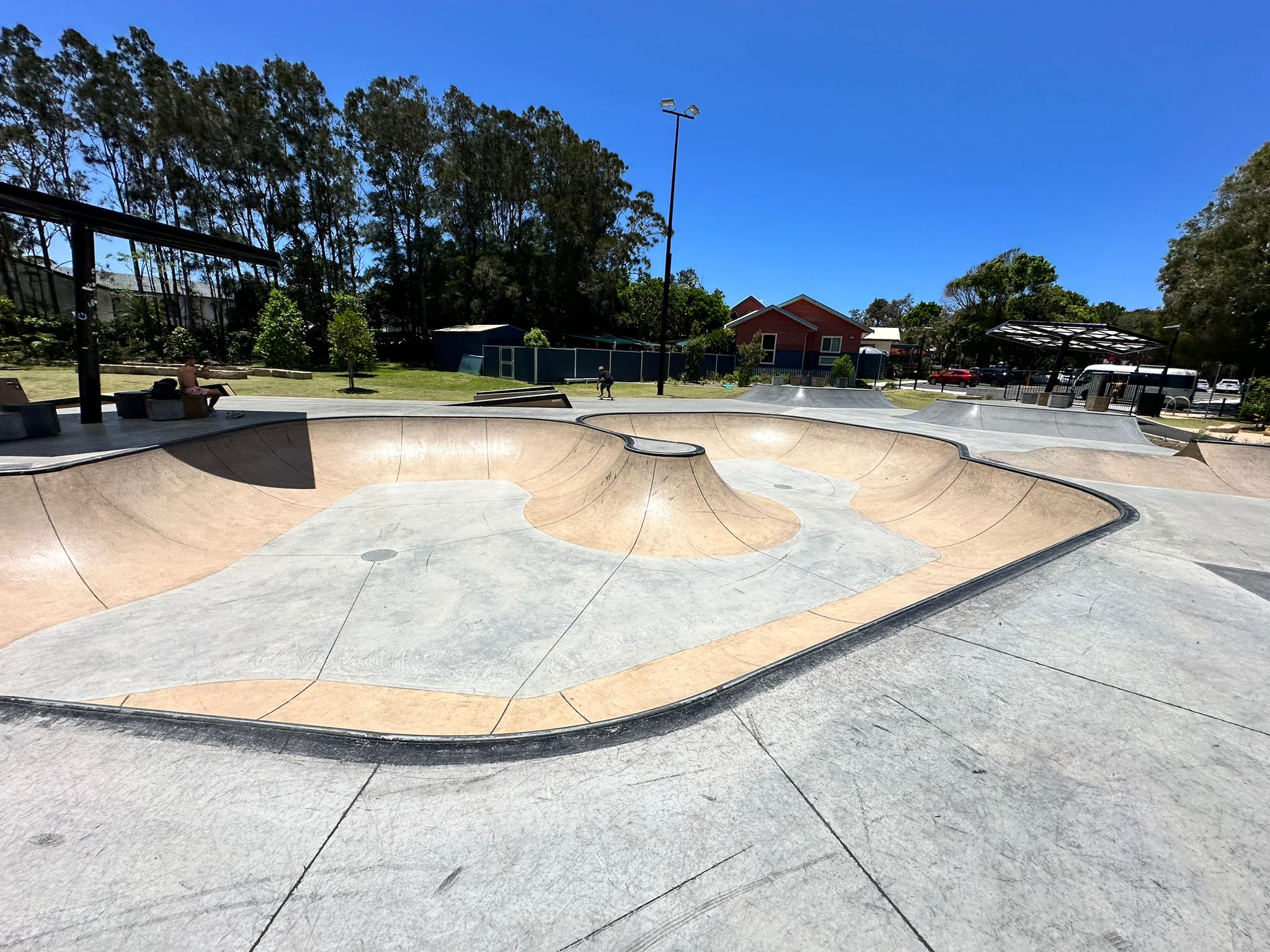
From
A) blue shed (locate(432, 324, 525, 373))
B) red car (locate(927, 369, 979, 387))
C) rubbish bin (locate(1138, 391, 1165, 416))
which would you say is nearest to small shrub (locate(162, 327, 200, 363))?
blue shed (locate(432, 324, 525, 373))

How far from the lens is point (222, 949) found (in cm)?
173

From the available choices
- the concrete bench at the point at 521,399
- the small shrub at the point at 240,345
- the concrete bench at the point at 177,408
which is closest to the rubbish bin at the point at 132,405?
the concrete bench at the point at 177,408

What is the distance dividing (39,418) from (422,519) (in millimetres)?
6968

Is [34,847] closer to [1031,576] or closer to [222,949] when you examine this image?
[222,949]

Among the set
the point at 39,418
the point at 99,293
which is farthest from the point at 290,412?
the point at 99,293

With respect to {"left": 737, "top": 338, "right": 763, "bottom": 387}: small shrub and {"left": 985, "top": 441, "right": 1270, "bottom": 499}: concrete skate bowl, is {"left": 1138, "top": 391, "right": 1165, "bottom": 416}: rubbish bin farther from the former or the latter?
{"left": 737, "top": 338, "right": 763, "bottom": 387}: small shrub

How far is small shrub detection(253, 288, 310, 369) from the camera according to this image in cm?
2530

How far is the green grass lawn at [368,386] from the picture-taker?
1716cm

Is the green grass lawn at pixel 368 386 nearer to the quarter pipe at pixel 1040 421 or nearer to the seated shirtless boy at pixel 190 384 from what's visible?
the seated shirtless boy at pixel 190 384

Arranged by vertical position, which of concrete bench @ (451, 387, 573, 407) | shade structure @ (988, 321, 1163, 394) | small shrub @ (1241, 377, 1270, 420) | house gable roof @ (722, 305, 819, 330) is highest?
house gable roof @ (722, 305, 819, 330)

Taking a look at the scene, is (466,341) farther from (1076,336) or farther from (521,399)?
(1076,336)

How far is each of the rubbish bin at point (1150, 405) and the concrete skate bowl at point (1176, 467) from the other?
1900 centimetres

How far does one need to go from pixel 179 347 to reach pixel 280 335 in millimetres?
6866

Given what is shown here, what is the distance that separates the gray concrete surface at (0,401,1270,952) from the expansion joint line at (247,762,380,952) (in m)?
0.01
